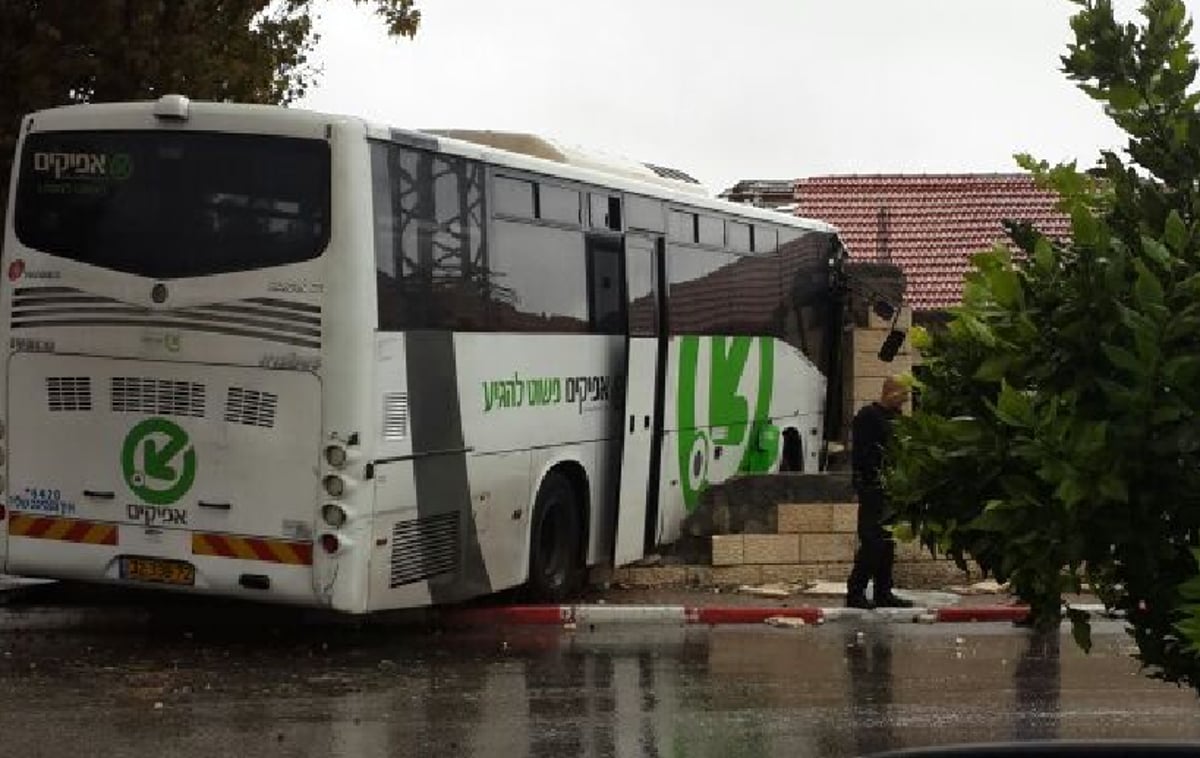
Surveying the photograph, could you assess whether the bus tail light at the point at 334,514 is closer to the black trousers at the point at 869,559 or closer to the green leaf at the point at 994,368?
the black trousers at the point at 869,559

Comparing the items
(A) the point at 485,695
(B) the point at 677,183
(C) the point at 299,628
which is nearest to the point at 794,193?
(B) the point at 677,183

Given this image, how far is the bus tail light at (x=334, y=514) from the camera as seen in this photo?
40.7 ft

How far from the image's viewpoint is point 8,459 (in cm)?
1323

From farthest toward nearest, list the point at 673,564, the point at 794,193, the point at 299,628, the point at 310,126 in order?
1. the point at 794,193
2. the point at 673,564
3. the point at 299,628
4. the point at 310,126

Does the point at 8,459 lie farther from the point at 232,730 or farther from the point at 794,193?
the point at 794,193

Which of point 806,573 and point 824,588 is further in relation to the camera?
point 806,573

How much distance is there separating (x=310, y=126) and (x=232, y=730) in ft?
13.0

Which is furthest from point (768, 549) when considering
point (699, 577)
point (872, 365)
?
point (872, 365)

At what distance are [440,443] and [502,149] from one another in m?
2.59

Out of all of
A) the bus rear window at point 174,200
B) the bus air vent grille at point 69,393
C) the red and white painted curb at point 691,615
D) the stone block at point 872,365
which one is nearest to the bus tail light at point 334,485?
the bus rear window at point 174,200

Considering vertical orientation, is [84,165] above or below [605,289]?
above

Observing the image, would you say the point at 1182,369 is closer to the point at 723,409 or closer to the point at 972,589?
the point at 972,589

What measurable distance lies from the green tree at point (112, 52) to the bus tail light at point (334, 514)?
28.8 feet

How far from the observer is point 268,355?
12.5 metres
